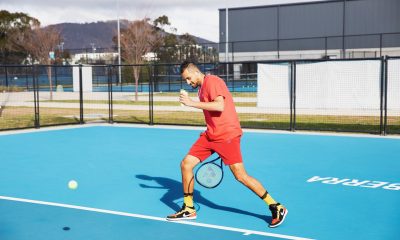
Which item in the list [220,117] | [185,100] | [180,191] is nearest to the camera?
[185,100]

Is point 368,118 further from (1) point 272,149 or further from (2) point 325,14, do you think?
(2) point 325,14

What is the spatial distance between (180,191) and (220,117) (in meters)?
2.66

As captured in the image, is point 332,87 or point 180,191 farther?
point 332,87

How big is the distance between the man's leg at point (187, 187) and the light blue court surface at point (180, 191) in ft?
0.44

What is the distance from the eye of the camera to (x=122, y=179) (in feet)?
32.4

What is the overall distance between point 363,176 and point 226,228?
425cm

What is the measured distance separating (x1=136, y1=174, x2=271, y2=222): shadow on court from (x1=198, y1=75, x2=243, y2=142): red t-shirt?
1362mm

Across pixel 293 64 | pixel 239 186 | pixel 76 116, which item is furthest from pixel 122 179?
pixel 76 116

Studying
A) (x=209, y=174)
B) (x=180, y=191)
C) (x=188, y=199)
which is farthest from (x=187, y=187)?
(x=180, y=191)

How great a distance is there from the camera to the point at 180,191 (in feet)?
29.1

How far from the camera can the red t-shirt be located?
6.48 meters

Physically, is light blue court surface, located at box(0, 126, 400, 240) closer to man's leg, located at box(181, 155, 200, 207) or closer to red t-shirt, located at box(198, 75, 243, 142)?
man's leg, located at box(181, 155, 200, 207)

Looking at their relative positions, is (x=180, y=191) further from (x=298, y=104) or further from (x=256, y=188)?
(x=298, y=104)

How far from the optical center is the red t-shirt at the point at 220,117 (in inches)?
255
